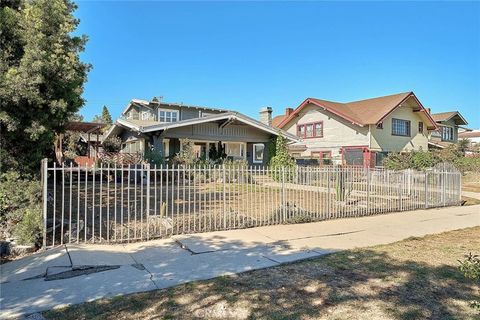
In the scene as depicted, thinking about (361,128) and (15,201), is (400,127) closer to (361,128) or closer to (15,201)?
(361,128)

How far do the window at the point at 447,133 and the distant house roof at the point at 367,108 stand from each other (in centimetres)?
792

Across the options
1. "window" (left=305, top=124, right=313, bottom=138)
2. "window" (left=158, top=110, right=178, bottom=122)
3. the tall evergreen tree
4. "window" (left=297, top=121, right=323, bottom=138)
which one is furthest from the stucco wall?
the tall evergreen tree

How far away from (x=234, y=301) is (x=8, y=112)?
619 cm

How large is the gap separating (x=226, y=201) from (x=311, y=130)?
25.2 m

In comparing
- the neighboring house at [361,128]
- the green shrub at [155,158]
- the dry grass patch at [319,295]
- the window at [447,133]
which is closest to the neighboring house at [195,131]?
the green shrub at [155,158]

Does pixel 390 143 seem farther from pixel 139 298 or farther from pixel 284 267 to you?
pixel 139 298

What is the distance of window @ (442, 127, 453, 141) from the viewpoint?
42.1 meters

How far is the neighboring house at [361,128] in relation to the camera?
102 feet

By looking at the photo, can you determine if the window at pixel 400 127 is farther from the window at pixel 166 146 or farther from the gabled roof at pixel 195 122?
the window at pixel 166 146

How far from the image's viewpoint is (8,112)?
7410 millimetres

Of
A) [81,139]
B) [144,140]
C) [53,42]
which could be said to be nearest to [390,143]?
[144,140]

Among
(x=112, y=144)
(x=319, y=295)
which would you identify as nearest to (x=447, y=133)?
(x=112, y=144)

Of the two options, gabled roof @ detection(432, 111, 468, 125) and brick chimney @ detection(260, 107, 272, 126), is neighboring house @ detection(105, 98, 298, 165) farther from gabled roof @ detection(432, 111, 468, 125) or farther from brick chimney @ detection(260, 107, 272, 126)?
gabled roof @ detection(432, 111, 468, 125)

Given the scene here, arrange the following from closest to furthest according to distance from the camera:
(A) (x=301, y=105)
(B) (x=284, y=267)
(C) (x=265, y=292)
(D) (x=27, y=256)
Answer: (C) (x=265, y=292), (B) (x=284, y=267), (D) (x=27, y=256), (A) (x=301, y=105)
